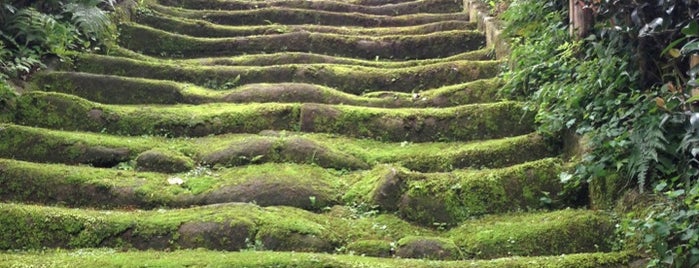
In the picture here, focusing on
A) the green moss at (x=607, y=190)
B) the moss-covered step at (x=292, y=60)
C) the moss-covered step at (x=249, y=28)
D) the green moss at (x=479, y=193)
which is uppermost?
the moss-covered step at (x=249, y=28)

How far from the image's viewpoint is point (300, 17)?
336 inches

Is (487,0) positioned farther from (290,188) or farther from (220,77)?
(290,188)

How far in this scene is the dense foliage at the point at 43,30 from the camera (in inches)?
220

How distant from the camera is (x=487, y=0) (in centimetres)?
756

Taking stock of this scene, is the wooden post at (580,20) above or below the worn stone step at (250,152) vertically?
above

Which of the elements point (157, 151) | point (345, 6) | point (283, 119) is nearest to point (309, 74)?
point (283, 119)

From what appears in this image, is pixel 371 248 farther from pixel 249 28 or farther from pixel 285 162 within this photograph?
pixel 249 28

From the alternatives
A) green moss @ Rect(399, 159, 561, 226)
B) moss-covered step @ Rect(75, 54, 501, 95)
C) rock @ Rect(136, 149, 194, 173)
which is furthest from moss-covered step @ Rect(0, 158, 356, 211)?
moss-covered step @ Rect(75, 54, 501, 95)

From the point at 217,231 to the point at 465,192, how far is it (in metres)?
1.60

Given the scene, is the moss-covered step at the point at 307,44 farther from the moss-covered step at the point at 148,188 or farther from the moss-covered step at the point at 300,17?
the moss-covered step at the point at 148,188

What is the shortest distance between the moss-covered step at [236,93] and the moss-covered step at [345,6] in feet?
10.5

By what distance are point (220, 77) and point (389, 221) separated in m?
3.03

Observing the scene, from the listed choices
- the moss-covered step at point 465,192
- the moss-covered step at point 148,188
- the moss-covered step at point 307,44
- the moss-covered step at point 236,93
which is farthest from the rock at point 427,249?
the moss-covered step at point 307,44

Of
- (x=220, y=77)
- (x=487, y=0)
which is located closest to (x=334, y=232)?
(x=220, y=77)
